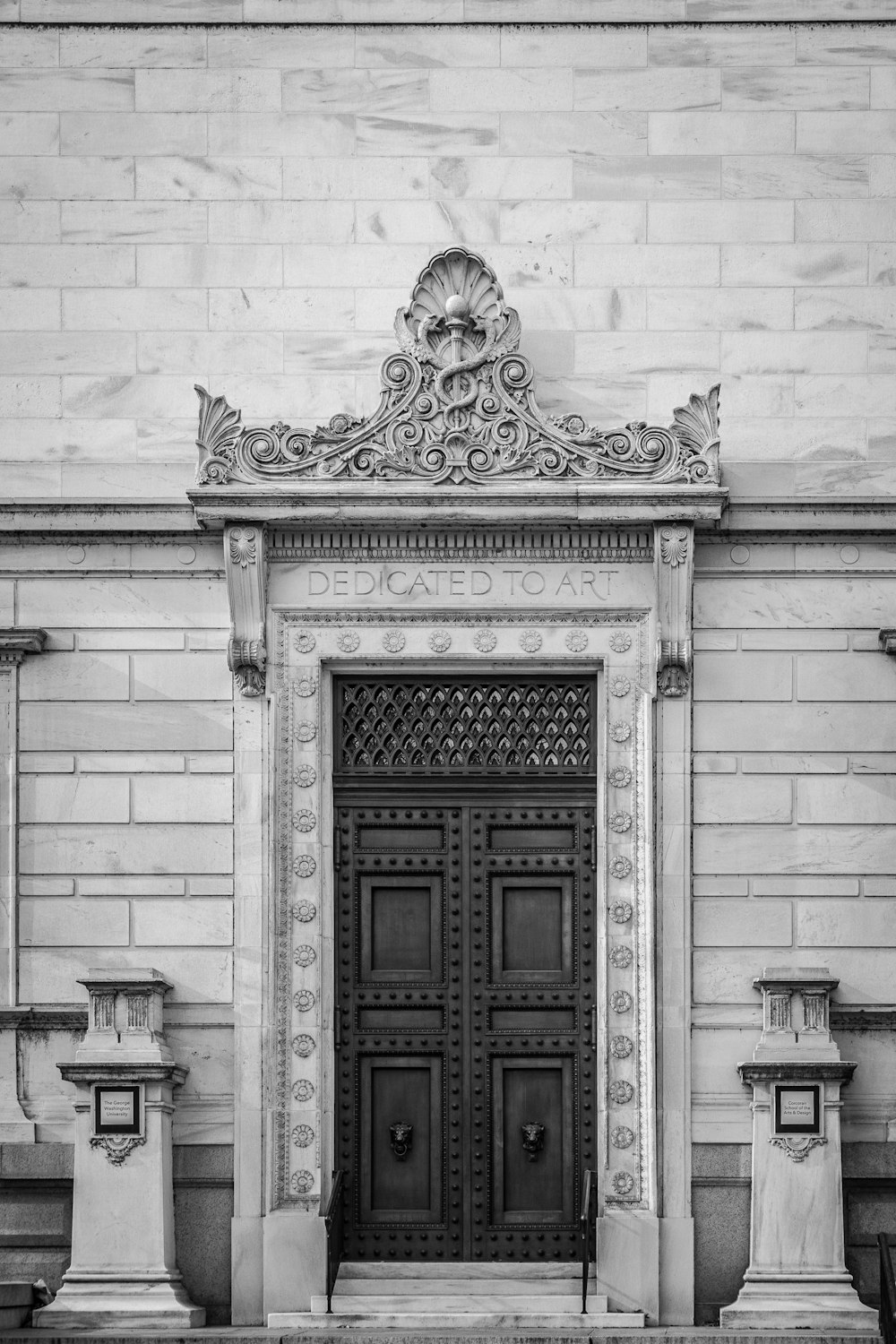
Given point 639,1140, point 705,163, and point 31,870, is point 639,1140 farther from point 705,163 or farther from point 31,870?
point 705,163

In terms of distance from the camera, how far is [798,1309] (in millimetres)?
13609

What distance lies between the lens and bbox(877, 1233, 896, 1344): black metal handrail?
1321 cm

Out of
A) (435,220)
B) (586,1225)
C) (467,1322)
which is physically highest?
(435,220)

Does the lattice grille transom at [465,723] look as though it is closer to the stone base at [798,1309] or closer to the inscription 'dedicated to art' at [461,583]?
the inscription 'dedicated to art' at [461,583]

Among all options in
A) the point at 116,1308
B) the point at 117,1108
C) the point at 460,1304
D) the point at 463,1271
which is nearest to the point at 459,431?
the point at 117,1108

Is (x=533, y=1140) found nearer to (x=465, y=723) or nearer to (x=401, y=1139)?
(x=401, y=1139)

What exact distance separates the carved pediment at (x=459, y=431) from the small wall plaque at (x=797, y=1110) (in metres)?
4.20

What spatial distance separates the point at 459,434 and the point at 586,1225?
215 inches

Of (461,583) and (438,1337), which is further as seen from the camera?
(461,583)

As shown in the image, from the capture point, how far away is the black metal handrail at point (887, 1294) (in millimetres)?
13211

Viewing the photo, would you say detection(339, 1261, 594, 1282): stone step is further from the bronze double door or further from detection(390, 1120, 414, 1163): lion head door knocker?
detection(390, 1120, 414, 1163): lion head door knocker

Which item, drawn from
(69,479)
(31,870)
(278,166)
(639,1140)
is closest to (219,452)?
A: (69,479)

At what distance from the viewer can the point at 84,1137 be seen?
13.8m

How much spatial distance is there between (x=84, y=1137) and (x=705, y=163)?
321 inches
